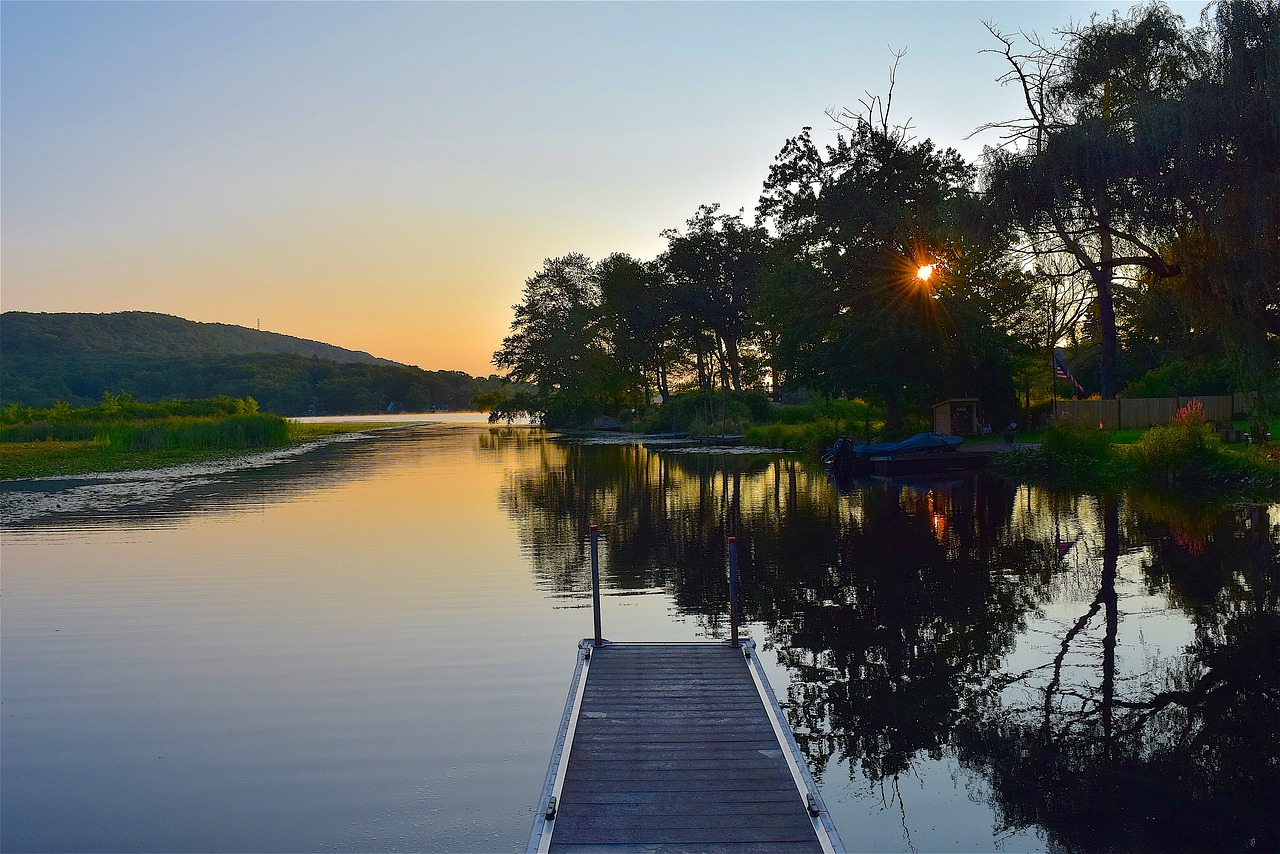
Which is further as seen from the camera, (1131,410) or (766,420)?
(766,420)

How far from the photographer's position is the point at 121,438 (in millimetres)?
52188

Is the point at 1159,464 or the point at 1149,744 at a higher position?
the point at 1159,464

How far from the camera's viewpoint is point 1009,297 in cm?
4444

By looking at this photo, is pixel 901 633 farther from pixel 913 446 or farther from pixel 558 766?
pixel 913 446

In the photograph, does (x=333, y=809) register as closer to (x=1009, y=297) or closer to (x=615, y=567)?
(x=615, y=567)

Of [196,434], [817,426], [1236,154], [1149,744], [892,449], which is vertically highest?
[1236,154]

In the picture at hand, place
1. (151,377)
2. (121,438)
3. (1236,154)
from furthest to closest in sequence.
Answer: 1. (151,377)
2. (121,438)
3. (1236,154)

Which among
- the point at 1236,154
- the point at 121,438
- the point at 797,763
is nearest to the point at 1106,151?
the point at 1236,154

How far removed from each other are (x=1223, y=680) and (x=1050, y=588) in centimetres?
473

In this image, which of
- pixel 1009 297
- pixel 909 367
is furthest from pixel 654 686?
pixel 1009 297

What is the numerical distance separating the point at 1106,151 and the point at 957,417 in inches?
1096

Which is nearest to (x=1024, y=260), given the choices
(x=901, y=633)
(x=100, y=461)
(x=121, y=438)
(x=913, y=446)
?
(x=913, y=446)

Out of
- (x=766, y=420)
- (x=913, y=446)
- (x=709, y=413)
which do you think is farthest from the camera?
(x=709, y=413)

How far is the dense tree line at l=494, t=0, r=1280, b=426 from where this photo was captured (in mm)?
18234
